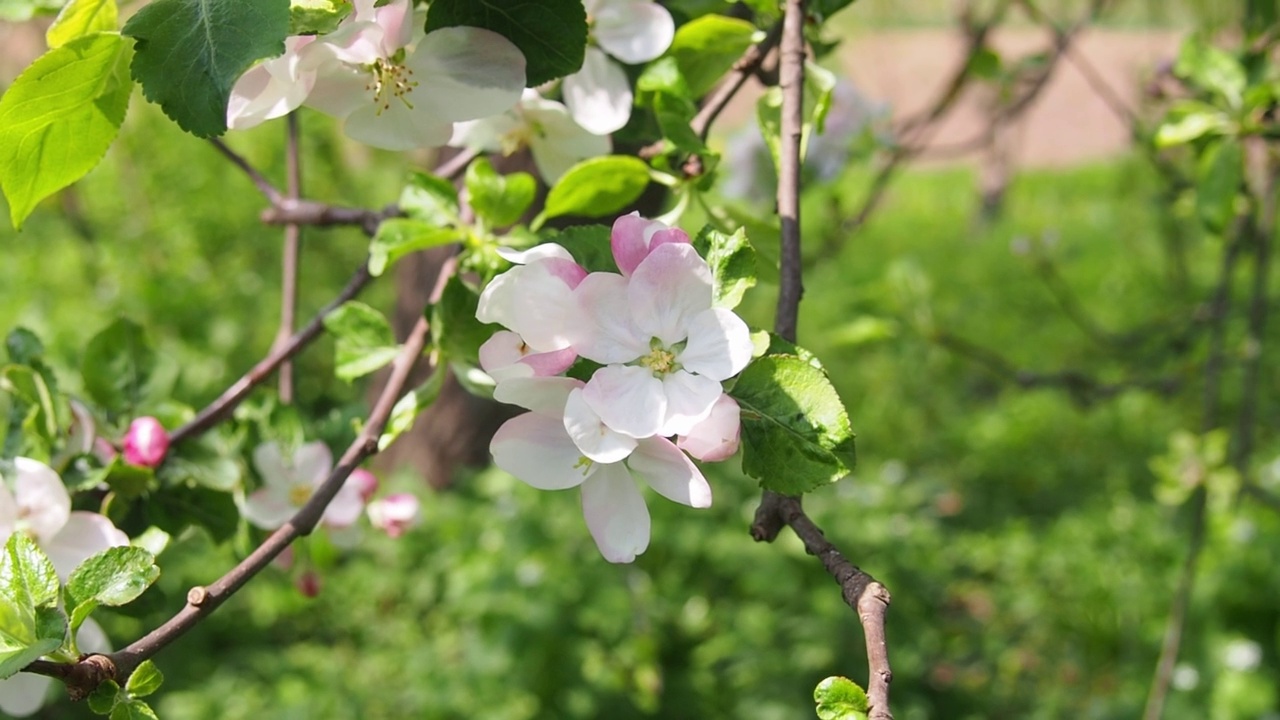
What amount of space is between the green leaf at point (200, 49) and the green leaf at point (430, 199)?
222 mm

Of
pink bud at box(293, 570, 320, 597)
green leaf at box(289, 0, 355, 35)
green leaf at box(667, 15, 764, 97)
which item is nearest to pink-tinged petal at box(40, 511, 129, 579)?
pink bud at box(293, 570, 320, 597)

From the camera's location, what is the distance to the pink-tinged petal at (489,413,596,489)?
0.48 m

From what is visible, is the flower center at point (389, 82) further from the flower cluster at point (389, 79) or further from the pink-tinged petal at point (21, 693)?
the pink-tinged petal at point (21, 693)

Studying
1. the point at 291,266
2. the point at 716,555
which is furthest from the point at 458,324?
the point at 716,555

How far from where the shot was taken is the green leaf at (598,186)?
0.64 metres

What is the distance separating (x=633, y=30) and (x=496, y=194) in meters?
0.13

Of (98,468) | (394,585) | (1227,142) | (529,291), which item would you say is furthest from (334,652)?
(529,291)

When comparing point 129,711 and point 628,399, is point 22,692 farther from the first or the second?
point 628,399

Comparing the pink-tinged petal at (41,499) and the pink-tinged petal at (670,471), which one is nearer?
the pink-tinged petal at (670,471)

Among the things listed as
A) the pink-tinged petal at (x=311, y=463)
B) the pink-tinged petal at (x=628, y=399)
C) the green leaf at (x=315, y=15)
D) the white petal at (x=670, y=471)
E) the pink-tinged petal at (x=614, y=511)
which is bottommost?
the pink-tinged petal at (x=311, y=463)

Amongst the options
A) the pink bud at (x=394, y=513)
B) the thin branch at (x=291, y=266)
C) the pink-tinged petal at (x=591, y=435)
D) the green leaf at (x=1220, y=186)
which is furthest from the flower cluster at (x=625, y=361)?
the green leaf at (x=1220, y=186)

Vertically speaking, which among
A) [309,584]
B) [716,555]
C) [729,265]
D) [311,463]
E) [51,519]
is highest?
[729,265]

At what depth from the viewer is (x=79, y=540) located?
644 millimetres

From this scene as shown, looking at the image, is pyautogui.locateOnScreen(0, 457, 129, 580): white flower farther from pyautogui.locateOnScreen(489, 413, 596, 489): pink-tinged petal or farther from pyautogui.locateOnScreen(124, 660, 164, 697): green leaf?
pyautogui.locateOnScreen(489, 413, 596, 489): pink-tinged petal
